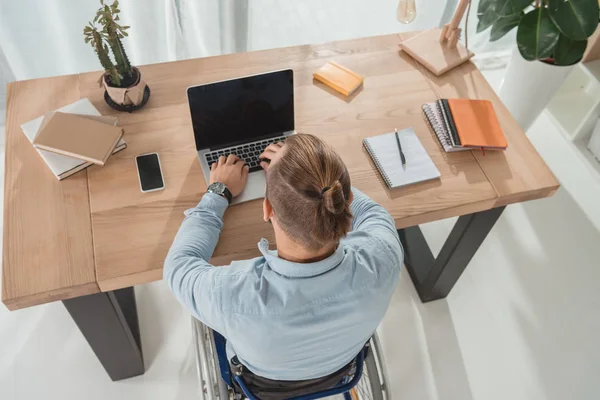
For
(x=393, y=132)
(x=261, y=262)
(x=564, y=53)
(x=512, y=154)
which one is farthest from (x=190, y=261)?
(x=564, y=53)

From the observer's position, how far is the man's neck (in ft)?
3.31

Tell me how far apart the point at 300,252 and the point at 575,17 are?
128 cm

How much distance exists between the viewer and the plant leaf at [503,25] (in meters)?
1.84

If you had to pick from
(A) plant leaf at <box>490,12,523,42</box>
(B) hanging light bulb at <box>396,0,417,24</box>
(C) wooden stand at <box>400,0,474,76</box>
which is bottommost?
(C) wooden stand at <box>400,0,474,76</box>

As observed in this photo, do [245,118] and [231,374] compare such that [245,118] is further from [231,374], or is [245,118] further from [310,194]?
[231,374]

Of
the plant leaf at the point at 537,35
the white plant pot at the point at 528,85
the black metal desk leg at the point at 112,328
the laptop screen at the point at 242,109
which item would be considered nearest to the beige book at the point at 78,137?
the laptop screen at the point at 242,109

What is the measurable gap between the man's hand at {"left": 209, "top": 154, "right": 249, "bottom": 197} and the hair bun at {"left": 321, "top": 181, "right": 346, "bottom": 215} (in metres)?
0.46

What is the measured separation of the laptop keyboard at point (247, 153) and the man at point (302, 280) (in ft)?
1.24

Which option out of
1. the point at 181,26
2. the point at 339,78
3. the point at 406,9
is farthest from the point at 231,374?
the point at 181,26

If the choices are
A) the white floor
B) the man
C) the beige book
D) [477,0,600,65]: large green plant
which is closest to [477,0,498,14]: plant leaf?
[477,0,600,65]: large green plant

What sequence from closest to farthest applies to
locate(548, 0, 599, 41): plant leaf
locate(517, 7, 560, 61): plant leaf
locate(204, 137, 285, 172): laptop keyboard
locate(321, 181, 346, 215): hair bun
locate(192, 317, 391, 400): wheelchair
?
1. locate(321, 181, 346, 215): hair bun
2. locate(192, 317, 391, 400): wheelchair
3. locate(204, 137, 285, 172): laptop keyboard
4. locate(548, 0, 599, 41): plant leaf
5. locate(517, 7, 560, 61): plant leaf

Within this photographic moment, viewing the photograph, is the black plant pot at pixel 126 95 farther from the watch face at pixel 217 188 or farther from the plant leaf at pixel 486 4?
the plant leaf at pixel 486 4

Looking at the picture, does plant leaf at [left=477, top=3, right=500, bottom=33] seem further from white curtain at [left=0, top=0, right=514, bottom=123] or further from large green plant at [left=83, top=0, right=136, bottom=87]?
large green plant at [left=83, top=0, right=136, bottom=87]

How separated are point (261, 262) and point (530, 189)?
82cm
